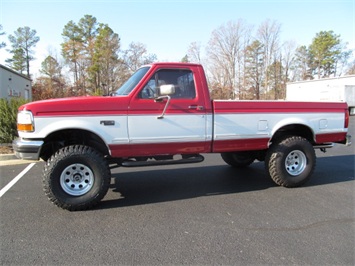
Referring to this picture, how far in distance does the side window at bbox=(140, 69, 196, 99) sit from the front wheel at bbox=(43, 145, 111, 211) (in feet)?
4.24

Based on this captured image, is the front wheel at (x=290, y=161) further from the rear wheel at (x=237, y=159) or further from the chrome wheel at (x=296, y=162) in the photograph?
the rear wheel at (x=237, y=159)

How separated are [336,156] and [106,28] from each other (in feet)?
162

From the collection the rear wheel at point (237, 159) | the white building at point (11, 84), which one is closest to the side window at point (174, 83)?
the rear wheel at point (237, 159)

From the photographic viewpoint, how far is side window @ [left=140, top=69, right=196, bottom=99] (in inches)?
189

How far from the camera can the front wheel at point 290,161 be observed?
5562 mm

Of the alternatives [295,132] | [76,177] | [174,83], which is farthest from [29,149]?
[295,132]

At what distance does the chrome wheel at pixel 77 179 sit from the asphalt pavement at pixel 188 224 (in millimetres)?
333

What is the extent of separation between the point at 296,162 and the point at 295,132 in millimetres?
640

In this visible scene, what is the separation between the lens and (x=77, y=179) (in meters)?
4.61

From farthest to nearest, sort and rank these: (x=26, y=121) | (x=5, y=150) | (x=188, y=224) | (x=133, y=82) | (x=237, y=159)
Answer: (x=5, y=150) → (x=237, y=159) → (x=133, y=82) → (x=26, y=121) → (x=188, y=224)

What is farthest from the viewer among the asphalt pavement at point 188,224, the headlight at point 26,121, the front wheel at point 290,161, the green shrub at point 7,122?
the green shrub at point 7,122

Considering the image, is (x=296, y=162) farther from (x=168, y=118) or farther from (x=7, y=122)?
(x=7, y=122)

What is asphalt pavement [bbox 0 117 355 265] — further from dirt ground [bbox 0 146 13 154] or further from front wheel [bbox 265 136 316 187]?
dirt ground [bbox 0 146 13 154]

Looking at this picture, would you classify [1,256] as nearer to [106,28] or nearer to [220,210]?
[220,210]
